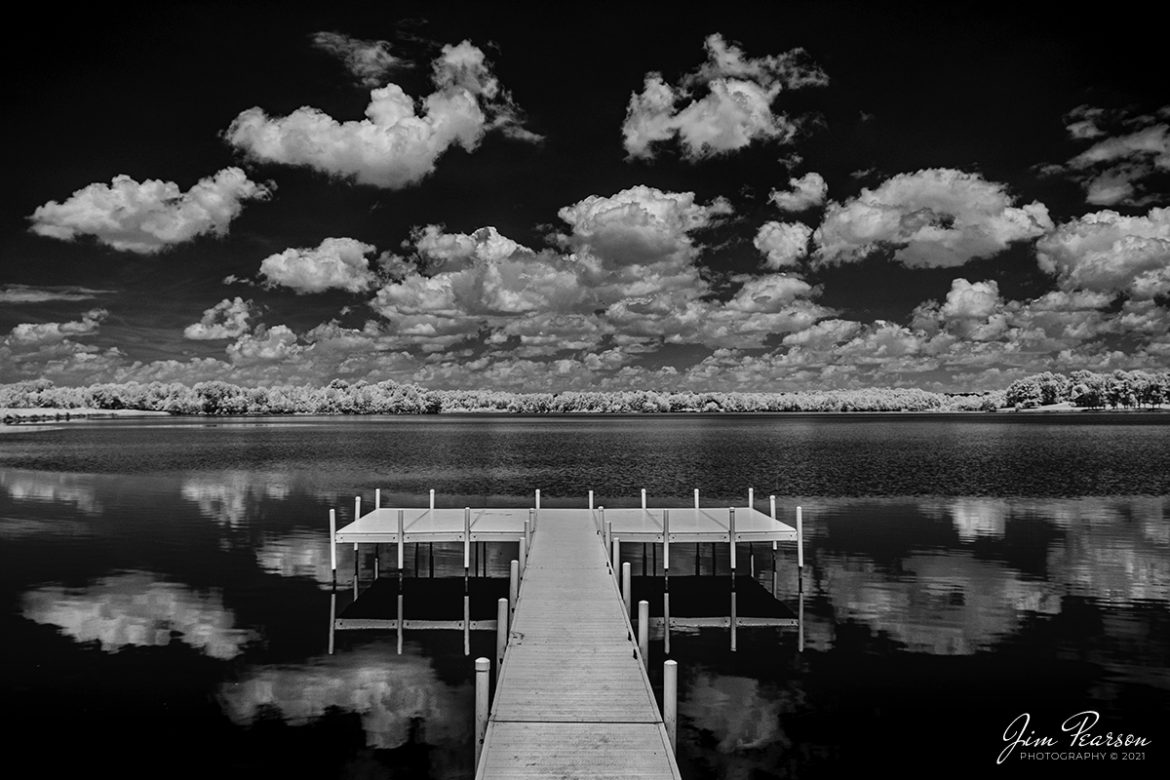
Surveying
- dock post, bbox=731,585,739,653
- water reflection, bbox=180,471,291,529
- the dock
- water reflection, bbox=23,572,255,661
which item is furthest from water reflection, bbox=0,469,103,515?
dock post, bbox=731,585,739,653

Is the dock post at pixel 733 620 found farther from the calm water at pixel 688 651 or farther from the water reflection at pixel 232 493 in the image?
the water reflection at pixel 232 493

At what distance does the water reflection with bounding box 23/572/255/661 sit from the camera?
783 inches

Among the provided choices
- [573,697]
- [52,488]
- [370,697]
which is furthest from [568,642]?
[52,488]

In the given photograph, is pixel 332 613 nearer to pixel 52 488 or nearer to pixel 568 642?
pixel 568 642

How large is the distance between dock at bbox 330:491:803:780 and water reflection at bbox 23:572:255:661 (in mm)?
3065

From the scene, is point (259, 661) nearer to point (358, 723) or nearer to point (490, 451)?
point (358, 723)

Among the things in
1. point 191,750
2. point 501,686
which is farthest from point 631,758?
point 191,750

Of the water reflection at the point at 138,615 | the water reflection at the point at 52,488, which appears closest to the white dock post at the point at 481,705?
the water reflection at the point at 138,615

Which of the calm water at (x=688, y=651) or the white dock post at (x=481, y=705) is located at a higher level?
the white dock post at (x=481, y=705)

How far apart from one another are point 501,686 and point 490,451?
81.7 meters

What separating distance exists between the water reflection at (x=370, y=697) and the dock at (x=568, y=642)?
47.5 inches

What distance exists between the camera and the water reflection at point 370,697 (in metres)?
15.0

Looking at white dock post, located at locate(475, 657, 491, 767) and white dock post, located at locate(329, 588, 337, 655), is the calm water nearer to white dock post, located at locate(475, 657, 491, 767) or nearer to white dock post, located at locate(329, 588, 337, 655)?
white dock post, located at locate(329, 588, 337, 655)

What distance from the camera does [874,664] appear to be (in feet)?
60.0
